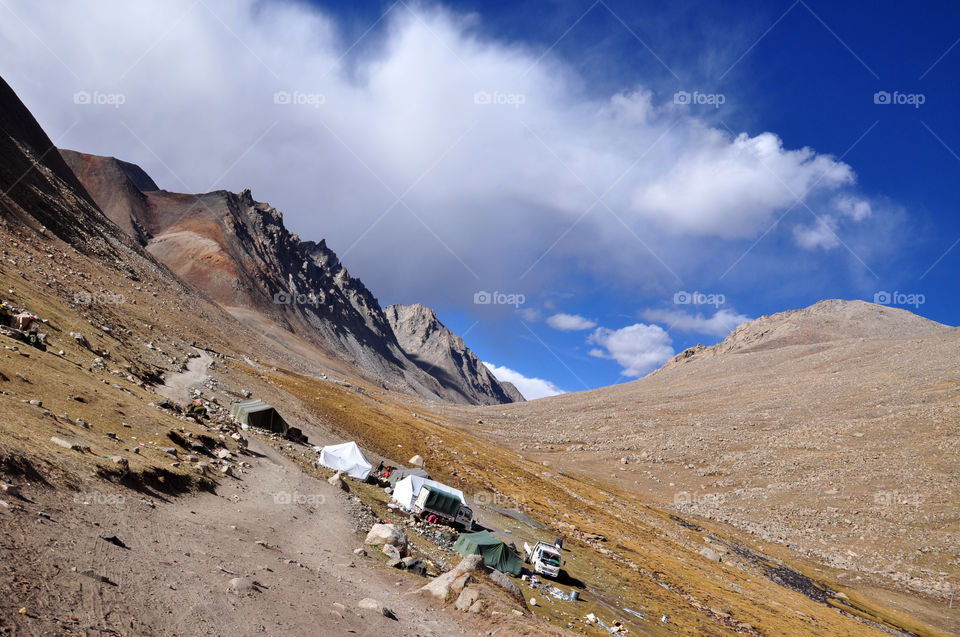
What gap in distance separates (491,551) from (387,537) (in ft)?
27.3

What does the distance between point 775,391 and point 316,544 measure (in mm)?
149896

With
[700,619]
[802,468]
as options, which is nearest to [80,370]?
[700,619]

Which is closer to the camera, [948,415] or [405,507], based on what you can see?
[405,507]

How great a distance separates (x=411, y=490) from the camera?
3934cm

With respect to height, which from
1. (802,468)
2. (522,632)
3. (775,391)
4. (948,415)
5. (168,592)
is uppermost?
(775,391)

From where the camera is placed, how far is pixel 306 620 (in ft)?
50.0

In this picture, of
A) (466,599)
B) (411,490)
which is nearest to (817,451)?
(411,490)

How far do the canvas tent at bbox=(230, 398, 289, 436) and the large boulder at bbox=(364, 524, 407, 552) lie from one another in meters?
21.5

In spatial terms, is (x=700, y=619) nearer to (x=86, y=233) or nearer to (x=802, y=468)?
(x=802, y=468)

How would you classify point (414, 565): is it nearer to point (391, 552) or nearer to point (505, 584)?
point (391, 552)

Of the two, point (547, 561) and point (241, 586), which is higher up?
point (547, 561)

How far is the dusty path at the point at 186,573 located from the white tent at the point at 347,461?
1617 cm

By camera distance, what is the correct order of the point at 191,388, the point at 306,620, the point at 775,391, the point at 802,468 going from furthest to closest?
1. the point at 775,391
2. the point at 802,468
3. the point at 191,388
4. the point at 306,620

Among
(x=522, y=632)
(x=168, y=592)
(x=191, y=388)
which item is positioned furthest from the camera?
(x=191, y=388)
